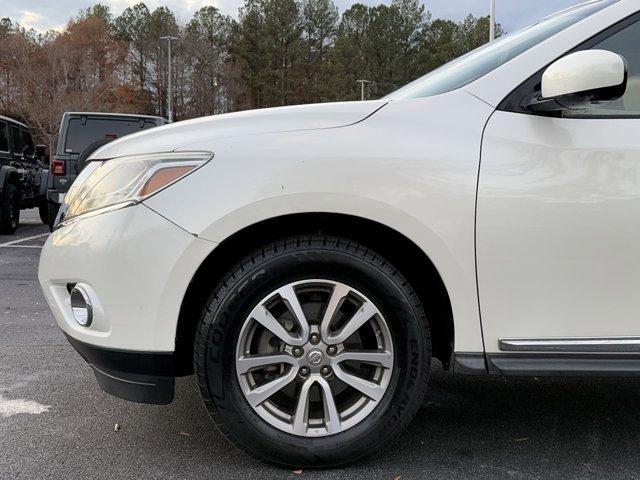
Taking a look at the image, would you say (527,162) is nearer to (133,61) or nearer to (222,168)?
(222,168)

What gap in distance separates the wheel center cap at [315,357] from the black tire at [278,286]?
271mm

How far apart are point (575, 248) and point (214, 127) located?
1.36 metres

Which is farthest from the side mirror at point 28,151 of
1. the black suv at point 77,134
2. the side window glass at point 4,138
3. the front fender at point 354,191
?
the front fender at point 354,191

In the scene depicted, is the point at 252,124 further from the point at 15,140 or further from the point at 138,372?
the point at 15,140

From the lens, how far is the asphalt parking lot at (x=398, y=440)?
2.27 m

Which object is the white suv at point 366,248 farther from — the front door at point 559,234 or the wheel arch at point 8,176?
the wheel arch at point 8,176

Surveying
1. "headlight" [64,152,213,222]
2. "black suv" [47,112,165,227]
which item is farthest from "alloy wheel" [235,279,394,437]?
"black suv" [47,112,165,227]

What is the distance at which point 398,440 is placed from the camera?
2521 millimetres

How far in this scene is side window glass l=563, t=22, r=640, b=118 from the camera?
2162 mm

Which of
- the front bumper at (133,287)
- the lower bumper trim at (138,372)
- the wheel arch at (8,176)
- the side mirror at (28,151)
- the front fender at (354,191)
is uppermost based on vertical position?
the side mirror at (28,151)

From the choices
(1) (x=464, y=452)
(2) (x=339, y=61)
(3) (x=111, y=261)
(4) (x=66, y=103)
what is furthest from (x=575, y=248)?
(2) (x=339, y=61)

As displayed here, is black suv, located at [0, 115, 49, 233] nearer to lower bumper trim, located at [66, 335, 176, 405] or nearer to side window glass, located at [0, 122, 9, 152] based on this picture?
side window glass, located at [0, 122, 9, 152]

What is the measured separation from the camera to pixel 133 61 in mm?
54375

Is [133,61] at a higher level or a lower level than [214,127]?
higher
